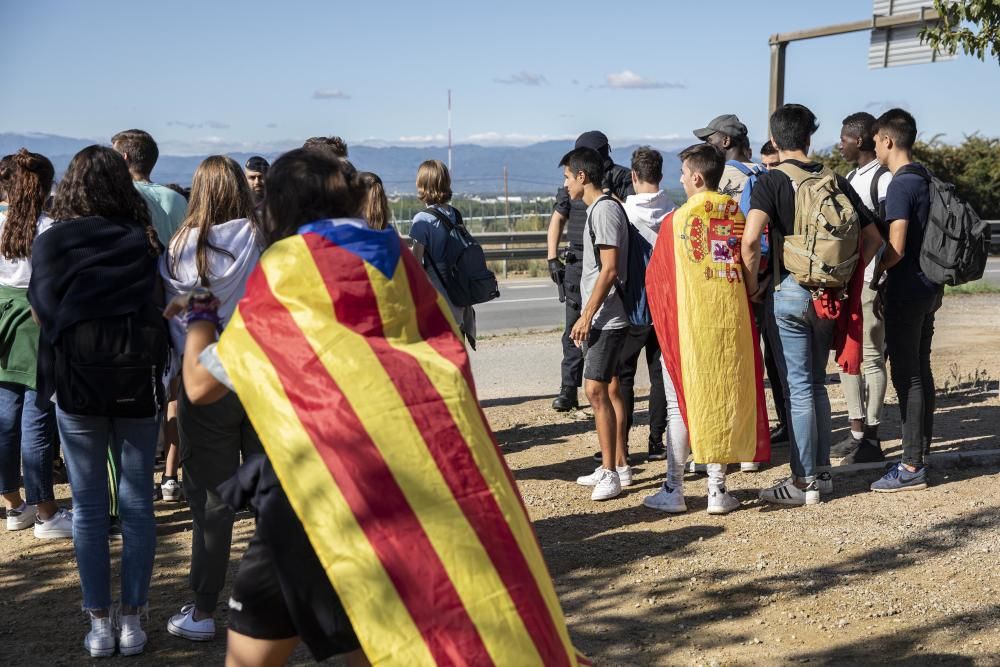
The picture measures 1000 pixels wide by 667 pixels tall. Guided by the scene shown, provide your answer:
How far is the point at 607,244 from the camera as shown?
6129 mm

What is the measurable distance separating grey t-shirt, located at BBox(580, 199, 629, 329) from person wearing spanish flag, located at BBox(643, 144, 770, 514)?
204 mm

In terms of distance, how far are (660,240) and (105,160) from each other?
9.78 feet

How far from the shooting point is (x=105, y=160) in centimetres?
419

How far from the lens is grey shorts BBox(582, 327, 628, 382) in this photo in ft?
20.8

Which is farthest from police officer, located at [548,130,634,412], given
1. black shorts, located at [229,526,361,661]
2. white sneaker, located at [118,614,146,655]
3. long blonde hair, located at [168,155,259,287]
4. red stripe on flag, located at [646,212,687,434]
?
black shorts, located at [229,526,361,661]

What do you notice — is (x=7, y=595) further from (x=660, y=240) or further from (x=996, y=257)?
(x=996, y=257)

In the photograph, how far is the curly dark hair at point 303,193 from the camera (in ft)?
9.50

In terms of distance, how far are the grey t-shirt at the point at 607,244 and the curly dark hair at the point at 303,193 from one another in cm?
333

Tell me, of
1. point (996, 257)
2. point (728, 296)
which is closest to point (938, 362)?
point (728, 296)

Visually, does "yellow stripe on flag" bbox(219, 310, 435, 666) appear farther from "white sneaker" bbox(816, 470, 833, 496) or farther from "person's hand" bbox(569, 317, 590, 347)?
"white sneaker" bbox(816, 470, 833, 496)

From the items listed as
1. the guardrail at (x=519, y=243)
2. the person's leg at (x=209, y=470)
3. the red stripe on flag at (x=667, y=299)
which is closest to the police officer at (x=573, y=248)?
the red stripe on flag at (x=667, y=299)

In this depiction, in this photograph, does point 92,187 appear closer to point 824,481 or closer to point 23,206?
point 23,206

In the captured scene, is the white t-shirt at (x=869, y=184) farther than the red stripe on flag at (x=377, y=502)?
Yes

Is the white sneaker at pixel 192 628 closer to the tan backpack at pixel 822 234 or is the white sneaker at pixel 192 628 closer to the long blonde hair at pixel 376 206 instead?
the long blonde hair at pixel 376 206
